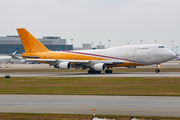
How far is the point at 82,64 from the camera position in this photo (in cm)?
6000

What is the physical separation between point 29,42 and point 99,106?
153 feet

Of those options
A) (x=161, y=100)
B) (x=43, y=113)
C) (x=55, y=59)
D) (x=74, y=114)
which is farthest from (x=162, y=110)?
(x=55, y=59)

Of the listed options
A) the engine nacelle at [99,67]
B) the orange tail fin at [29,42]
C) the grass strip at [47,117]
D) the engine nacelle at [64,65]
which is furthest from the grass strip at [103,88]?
the orange tail fin at [29,42]

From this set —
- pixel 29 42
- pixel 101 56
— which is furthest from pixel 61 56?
pixel 101 56

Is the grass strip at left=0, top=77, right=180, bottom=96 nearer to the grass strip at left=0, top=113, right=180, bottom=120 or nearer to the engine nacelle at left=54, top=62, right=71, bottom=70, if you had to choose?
the grass strip at left=0, top=113, right=180, bottom=120

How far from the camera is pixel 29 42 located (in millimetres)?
64625

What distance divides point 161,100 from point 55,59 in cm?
4231

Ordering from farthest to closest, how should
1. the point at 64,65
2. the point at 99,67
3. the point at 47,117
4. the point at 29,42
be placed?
1. the point at 29,42
2. the point at 64,65
3. the point at 99,67
4. the point at 47,117

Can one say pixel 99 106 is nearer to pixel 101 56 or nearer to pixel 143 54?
pixel 143 54

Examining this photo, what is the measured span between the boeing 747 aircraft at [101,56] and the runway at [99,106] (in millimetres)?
31510

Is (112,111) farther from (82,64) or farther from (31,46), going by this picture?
(31,46)

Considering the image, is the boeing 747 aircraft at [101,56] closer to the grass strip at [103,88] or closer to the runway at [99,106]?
the grass strip at [103,88]

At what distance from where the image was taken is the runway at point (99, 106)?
1884cm

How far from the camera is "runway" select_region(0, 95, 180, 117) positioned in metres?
18.8
